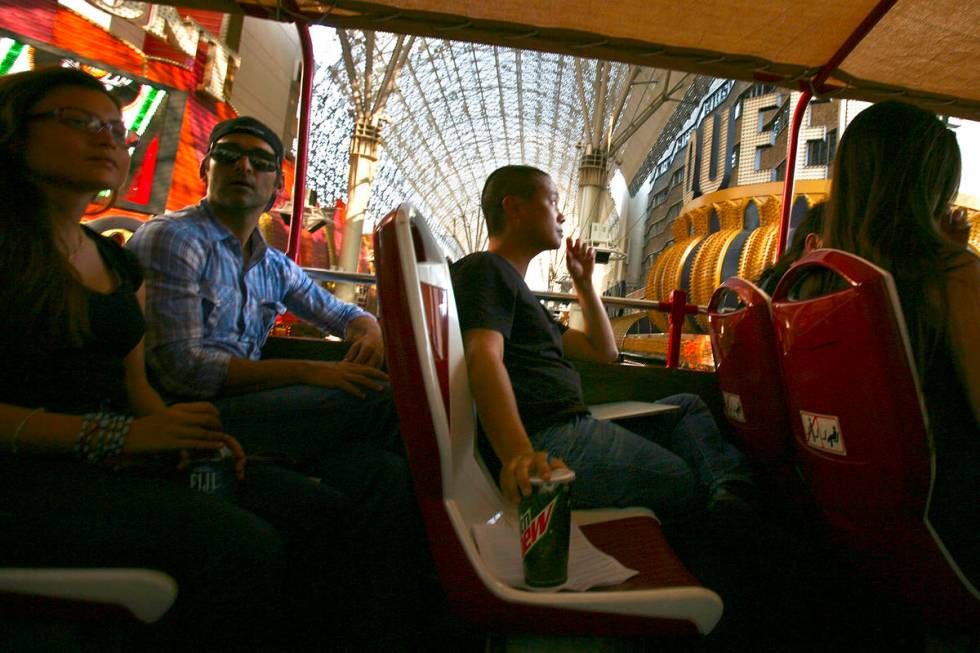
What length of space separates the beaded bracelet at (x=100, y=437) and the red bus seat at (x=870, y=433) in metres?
1.34

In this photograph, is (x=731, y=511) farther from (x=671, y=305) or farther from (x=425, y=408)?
(x=671, y=305)

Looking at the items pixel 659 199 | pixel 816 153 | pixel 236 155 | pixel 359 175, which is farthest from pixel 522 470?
pixel 659 199

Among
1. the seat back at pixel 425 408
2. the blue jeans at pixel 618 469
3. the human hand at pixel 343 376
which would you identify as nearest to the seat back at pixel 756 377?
the blue jeans at pixel 618 469

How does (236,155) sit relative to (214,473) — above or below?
above

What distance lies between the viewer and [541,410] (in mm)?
1526

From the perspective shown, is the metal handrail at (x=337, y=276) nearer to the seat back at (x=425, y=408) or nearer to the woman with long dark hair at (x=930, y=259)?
the seat back at (x=425, y=408)

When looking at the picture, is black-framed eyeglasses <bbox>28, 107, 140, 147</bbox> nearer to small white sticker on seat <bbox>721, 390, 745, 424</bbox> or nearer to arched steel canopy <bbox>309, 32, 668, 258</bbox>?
small white sticker on seat <bbox>721, 390, 745, 424</bbox>

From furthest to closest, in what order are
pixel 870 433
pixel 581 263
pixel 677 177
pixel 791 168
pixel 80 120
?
pixel 677 177 < pixel 791 168 < pixel 581 263 < pixel 80 120 < pixel 870 433

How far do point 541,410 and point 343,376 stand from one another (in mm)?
553

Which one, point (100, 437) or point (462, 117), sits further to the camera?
point (462, 117)

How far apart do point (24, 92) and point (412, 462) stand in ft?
3.89

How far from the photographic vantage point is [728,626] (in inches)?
57.1

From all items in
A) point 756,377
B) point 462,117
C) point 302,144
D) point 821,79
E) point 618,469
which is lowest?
point 618,469

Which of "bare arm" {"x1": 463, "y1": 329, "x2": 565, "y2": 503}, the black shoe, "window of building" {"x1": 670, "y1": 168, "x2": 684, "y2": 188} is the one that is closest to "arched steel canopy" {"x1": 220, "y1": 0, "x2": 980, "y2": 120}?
"bare arm" {"x1": 463, "y1": 329, "x2": 565, "y2": 503}
